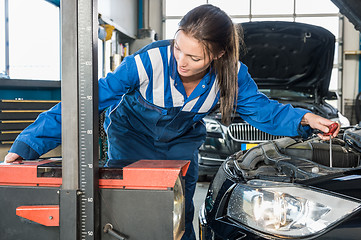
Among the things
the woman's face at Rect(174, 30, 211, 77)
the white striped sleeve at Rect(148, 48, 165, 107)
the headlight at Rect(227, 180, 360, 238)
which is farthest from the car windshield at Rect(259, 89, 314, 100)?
the headlight at Rect(227, 180, 360, 238)

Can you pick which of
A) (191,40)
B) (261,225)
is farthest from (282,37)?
(261,225)

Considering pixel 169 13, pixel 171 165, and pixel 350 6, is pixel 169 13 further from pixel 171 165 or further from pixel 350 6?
pixel 171 165

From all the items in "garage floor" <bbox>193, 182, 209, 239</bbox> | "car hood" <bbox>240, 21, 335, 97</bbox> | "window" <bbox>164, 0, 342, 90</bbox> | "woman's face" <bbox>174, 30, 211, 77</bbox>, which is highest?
"window" <bbox>164, 0, 342, 90</bbox>

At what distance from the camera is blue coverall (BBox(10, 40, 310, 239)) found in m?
1.38

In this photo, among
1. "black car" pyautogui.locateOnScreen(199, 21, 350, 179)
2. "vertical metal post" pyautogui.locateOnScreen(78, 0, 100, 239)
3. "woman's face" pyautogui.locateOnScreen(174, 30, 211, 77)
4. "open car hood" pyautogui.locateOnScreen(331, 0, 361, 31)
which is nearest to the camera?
"vertical metal post" pyautogui.locateOnScreen(78, 0, 100, 239)

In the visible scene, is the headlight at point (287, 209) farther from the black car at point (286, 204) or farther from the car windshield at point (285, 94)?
the car windshield at point (285, 94)

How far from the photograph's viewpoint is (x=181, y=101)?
1.52 meters

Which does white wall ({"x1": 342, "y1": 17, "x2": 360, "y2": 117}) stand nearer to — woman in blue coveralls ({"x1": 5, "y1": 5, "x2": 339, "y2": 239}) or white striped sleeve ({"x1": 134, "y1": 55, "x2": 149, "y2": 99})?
woman in blue coveralls ({"x1": 5, "y1": 5, "x2": 339, "y2": 239})

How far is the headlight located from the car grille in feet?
6.43

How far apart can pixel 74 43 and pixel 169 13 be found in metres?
8.16

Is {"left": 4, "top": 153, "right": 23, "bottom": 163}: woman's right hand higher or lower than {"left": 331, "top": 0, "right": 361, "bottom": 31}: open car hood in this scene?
lower

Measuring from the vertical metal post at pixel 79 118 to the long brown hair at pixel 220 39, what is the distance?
1.41 feet

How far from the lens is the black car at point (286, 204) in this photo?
979 millimetres

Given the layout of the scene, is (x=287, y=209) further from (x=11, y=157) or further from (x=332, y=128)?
(x=11, y=157)
